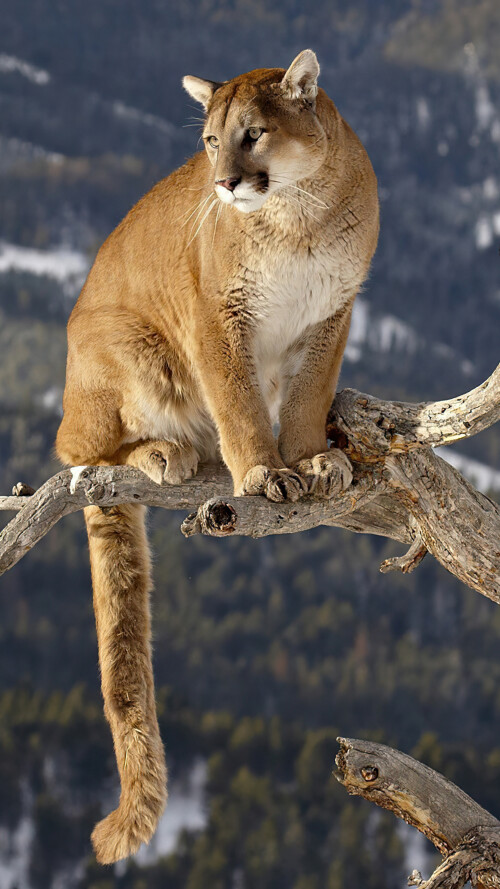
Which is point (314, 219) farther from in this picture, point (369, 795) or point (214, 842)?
point (214, 842)

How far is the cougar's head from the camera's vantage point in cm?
347

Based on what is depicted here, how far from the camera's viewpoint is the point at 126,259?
4363 millimetres

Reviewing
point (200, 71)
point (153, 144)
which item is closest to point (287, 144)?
point (153, 144)

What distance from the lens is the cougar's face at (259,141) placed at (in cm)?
346

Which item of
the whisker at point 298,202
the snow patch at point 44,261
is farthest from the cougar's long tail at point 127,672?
the snow patch at point 44,261

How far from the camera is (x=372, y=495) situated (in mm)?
3926

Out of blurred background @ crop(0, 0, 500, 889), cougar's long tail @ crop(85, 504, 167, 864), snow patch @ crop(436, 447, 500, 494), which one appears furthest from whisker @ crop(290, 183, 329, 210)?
snow patch @ crop(436, 447, 500, 494)

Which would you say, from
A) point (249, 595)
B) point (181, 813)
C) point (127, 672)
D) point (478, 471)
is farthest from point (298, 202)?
point (478, 471)

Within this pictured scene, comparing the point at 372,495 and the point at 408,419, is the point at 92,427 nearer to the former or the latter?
the point at 372,495

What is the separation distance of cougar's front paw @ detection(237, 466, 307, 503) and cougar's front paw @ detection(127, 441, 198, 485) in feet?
1.50

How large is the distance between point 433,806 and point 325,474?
1.26m

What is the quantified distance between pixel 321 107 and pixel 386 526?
1756 mm

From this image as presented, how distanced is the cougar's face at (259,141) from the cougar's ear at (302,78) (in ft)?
0.08

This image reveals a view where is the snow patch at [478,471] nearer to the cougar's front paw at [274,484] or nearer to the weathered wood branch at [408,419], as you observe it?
the weathered wood branch at [408,419]
